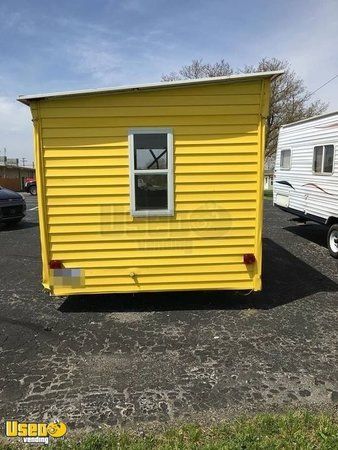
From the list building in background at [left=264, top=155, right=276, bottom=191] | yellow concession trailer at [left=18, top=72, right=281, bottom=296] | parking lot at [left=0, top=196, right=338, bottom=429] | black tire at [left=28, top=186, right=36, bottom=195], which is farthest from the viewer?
building in background at [left=264, top=155, right=276, bottom=191]

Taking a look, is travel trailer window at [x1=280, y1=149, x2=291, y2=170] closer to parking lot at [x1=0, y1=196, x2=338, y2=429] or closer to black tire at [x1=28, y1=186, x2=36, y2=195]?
parking lot at [x1=0, y1=196, x2=338, y2=429]

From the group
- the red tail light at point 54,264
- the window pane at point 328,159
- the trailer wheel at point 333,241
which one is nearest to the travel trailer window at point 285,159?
the window pane at point 328,159

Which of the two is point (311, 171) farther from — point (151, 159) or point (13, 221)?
point (13, 221)

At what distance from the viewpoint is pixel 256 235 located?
487 centimetres

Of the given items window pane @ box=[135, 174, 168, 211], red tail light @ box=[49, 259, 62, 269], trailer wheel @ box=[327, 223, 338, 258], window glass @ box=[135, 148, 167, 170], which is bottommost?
trailer wheel @ box=[327, 223, 338, 258]

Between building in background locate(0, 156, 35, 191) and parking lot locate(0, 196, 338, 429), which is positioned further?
building in background locate(0, 156, 35, 191)

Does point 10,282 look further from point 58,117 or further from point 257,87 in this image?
point 257,87

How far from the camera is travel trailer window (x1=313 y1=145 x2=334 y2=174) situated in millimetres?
7988

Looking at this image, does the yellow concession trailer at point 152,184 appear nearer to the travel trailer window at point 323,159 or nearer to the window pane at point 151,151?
the window pane at point 151,151

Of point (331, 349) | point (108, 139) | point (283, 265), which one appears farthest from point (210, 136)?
point (283, 265)

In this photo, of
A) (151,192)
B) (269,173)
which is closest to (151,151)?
(151,192)

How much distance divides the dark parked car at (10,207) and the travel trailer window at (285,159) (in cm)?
860

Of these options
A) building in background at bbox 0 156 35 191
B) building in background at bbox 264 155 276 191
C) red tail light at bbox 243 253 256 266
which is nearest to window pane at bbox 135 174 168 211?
red tail light at bbox 243 253 256 266
